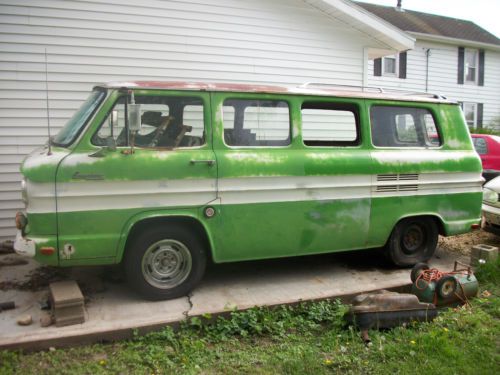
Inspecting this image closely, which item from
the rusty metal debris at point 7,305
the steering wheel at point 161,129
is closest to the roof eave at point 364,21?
the steering wheel at point 161,129

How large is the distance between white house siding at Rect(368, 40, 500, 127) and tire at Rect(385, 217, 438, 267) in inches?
477

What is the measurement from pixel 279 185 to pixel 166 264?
145 centimetres

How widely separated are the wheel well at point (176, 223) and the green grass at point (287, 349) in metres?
0.88

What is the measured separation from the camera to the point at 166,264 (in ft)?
15.6

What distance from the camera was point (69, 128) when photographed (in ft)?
15.3

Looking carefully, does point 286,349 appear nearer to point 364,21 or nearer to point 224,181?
point 224,181

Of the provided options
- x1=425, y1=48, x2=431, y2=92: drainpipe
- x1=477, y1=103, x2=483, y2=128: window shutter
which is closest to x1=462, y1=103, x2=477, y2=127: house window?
x1=477, y1=103, x2=483, y2=128: window shutter

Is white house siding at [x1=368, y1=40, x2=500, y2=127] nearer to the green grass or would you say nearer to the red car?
the red car

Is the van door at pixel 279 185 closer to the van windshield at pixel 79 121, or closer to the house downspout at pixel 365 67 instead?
the van windshield at pixel 79 121

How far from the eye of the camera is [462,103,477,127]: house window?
805 inches

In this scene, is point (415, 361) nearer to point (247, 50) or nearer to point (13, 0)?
point (247, 50)

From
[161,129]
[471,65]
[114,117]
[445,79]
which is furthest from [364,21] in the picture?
[471,65]

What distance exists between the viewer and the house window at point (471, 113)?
2045cm

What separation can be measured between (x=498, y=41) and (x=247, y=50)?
18103 mm
